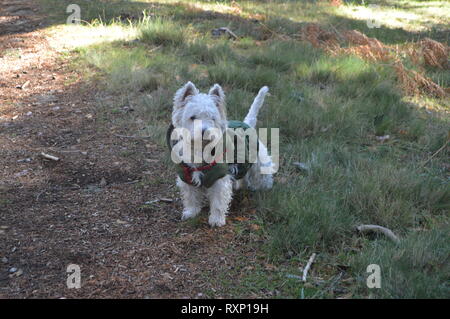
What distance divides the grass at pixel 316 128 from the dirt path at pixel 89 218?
340 millimetres

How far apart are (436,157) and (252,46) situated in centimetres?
446

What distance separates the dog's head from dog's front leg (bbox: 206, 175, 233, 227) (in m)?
0.51

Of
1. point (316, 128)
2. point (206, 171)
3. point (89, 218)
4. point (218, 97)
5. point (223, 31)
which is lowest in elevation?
point (89, 218)

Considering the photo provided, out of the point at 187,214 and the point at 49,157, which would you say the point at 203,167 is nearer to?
the point at 187,214

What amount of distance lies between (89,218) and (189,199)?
0.94 m

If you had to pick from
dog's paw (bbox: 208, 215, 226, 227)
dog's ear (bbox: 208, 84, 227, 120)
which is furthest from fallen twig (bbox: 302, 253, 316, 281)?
dog's ear (bbox: 208, 84, 227, 120)

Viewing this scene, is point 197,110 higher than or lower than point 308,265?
higher

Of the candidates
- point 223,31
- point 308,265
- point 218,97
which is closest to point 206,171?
point 218,97

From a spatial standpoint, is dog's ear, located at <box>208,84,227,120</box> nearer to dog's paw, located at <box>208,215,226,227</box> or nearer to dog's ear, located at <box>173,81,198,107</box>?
dog's ear, located at <box>173,81,198,107</box>

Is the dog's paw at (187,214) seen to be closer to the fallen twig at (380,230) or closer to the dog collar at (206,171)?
the dog collar at (206,171)

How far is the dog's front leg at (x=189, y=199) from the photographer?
404 cm

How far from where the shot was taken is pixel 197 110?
12.0 feet

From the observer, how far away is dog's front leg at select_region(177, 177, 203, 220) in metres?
4.04

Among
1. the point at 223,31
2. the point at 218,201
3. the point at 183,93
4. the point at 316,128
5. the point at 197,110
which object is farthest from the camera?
the point at 223,31
